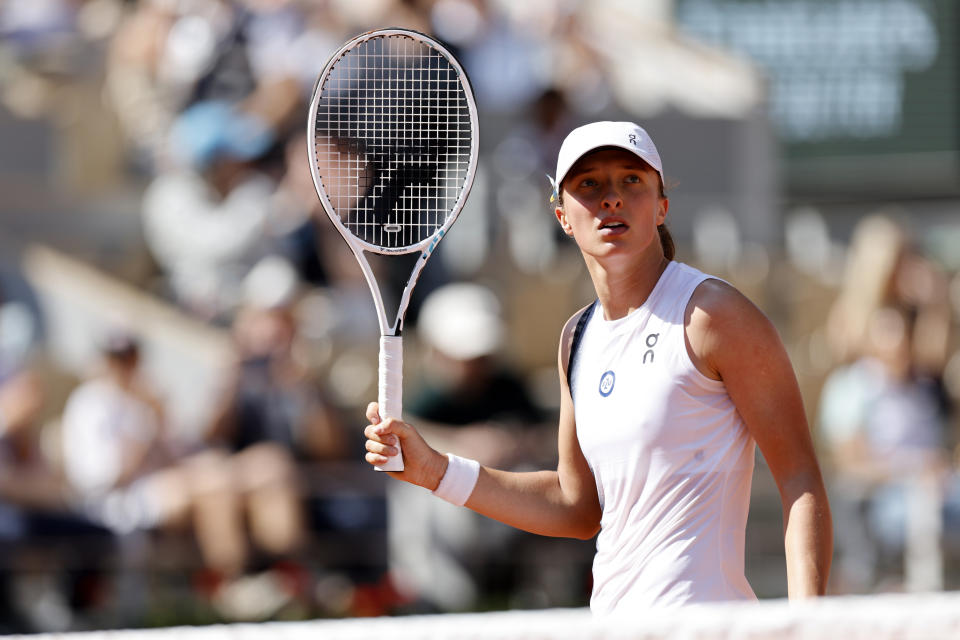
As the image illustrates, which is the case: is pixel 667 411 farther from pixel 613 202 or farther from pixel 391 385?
pixel 391 385

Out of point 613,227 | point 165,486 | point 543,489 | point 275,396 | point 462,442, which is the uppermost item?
point 613,227

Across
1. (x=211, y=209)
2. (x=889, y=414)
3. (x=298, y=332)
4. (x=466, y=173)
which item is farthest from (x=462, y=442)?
(x=466, y=173)

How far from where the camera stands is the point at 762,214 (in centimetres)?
1025

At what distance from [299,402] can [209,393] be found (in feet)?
2.14

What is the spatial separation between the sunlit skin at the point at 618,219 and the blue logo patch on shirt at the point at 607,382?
13cm

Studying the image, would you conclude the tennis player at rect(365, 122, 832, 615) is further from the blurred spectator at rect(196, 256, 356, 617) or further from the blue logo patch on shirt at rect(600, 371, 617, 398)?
the blurred spectator at rect(196, 256, 356, 617)

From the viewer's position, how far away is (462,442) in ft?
21.4

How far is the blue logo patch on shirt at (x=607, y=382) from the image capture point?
8.70 feet

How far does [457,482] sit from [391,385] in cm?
24

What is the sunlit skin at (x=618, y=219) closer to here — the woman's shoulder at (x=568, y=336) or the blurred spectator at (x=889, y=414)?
the woman's shoulder at (x=568, y=336)

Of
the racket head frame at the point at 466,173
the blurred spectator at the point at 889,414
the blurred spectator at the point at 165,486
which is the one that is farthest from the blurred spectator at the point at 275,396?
the racket head frame at the point at 466,173

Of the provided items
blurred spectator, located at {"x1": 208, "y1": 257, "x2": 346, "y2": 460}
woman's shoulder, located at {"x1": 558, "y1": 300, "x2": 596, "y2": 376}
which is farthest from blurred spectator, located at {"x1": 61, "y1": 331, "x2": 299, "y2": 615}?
woman's shoulder, located at {"x1": 558, "y1": 300, "x2": 596, "y2": 376}

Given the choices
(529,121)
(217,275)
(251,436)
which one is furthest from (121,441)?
(529,121)

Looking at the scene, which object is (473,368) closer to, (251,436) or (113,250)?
(251,436)
